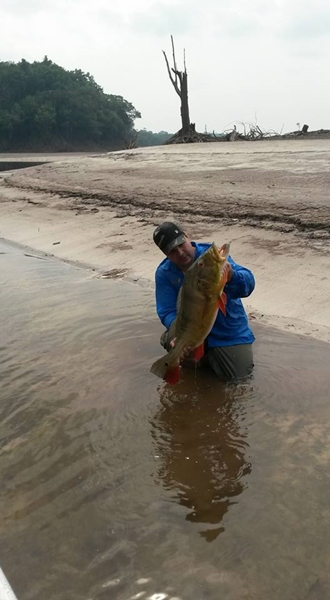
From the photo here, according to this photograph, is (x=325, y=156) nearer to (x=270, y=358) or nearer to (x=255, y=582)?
(x=270, y=358)

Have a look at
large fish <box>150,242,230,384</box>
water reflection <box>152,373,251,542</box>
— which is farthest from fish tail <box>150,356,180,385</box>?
water reflection <box>152,373,251,542</box>

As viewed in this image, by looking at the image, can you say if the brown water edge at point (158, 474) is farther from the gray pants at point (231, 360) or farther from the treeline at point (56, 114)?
the treeline at point (56, 114)

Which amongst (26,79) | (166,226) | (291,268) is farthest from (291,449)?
(26,79)

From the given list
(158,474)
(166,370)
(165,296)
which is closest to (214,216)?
(165,296)

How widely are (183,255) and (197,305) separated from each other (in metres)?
0.59

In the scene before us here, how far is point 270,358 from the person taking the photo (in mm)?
5316

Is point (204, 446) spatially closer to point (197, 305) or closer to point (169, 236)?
point (197, 305)

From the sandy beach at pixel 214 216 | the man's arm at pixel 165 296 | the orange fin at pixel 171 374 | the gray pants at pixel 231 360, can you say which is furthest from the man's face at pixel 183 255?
the sandy beach at pixel 214 216

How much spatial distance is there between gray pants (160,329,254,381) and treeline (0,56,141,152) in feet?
210

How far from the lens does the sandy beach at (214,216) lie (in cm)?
661

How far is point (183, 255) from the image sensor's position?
4375mm

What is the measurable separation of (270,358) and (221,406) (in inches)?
37.7

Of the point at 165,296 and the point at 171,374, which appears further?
the point at 165,296

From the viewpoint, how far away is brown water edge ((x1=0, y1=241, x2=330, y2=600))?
2.92 meters
